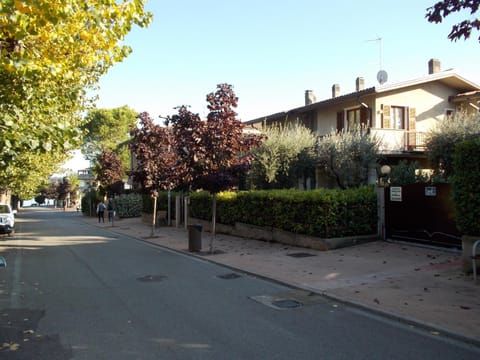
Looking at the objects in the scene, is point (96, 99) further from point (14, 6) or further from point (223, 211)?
point (14, 6)

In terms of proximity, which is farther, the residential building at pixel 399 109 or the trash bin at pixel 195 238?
the residential building at pixel 399 109

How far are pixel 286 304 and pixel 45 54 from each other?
310 inches

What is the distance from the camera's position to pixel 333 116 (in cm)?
2395

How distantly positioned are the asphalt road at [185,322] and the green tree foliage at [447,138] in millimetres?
11873

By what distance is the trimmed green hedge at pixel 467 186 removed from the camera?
8555mm

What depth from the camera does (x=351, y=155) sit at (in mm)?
18219

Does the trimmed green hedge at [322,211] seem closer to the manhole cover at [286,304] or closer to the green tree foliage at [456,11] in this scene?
the manhole cover at [286,304]

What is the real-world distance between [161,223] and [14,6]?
20.8 m

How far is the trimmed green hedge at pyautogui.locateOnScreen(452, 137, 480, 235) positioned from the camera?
8555 millimetres

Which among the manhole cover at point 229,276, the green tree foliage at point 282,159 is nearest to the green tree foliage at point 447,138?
the green tree foliage at point 282,159

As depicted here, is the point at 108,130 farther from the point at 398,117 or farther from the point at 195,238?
the point at 195,238

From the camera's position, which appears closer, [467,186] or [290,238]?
[467,186]

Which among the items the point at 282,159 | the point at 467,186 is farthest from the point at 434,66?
the point at 467,186

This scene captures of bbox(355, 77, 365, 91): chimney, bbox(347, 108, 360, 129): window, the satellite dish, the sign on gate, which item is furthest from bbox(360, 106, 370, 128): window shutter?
the sign on gate
